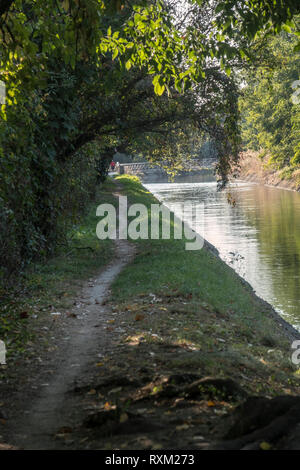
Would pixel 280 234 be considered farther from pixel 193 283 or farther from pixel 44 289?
pixel 44 289

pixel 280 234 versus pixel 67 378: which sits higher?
pixel 280 234

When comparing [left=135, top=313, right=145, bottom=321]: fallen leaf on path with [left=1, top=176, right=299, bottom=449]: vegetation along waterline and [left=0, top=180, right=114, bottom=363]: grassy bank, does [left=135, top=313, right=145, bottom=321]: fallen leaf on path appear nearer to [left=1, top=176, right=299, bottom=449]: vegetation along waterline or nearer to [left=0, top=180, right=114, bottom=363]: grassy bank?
[left=1, top=176, right=299, bottom=449]: vegetation along waterline

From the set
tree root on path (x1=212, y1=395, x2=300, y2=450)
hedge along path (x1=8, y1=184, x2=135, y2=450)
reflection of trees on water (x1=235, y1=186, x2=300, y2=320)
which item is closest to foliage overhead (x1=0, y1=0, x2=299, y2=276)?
hedge along path (x1=8, y1=184, x2=135, y2=450)

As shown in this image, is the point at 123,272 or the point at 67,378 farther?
the point at 123,272

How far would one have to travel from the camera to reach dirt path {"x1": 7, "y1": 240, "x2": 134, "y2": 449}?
574cm

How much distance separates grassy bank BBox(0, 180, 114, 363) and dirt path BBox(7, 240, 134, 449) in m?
0.54

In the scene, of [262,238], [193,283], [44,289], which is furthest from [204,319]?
[262,238]

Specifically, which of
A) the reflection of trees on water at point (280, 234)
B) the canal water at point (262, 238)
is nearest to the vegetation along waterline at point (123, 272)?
the reflection of trees on water at point (280, 234)

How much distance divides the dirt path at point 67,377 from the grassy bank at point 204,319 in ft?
1.87

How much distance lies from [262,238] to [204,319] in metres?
19.3

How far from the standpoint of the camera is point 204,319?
1112 centimetres

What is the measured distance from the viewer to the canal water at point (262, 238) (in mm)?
19281

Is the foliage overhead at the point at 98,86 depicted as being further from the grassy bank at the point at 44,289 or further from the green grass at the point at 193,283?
the green grass at the point at 193,283
